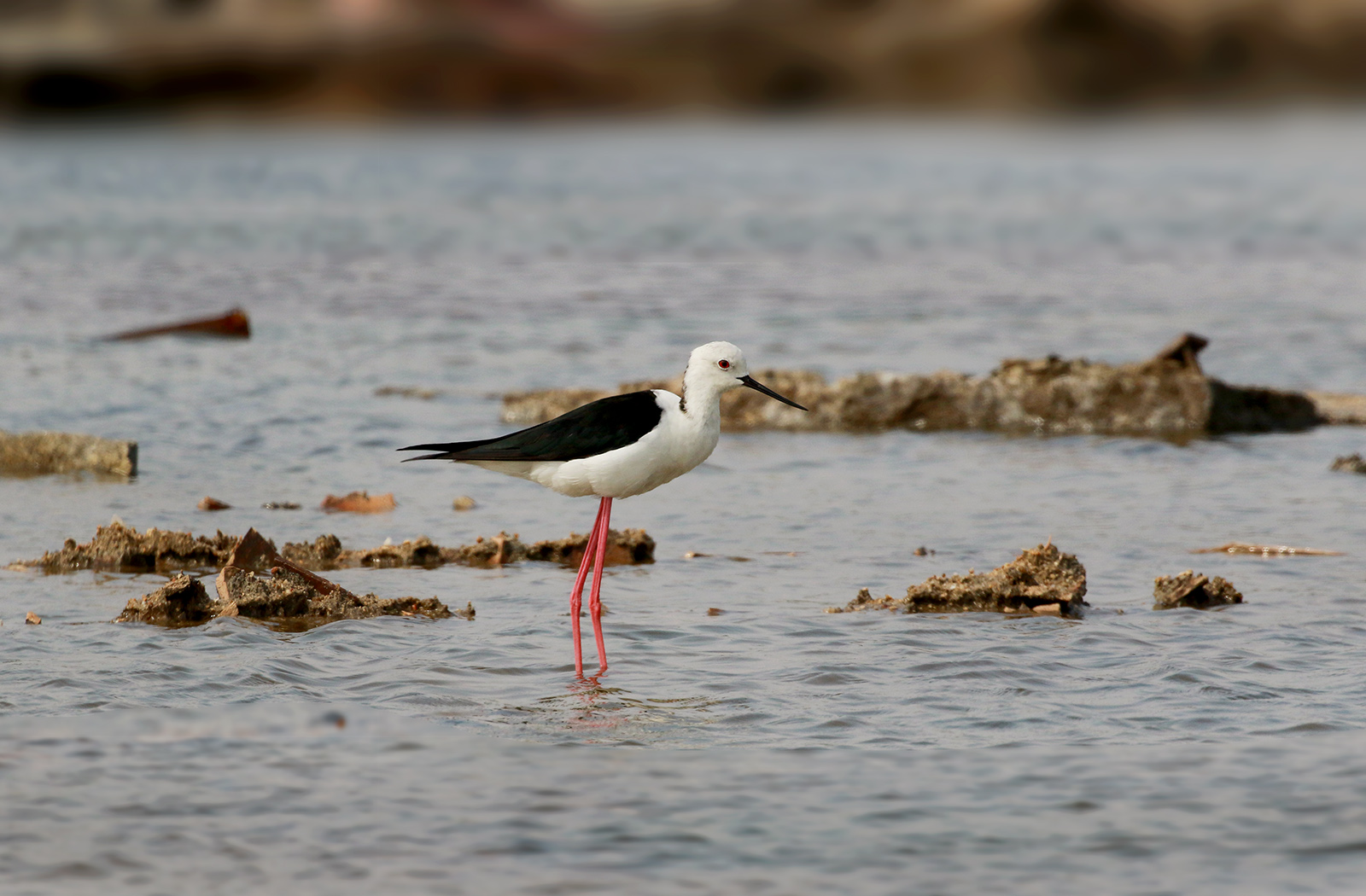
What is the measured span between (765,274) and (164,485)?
14317 millimetres

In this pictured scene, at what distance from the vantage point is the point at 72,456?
1005 cm

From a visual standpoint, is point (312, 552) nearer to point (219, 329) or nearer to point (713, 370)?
point (713, 370)

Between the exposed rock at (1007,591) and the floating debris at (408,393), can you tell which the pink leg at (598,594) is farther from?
the floating debris at (408,393)

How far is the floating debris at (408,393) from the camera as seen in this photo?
12930 mm

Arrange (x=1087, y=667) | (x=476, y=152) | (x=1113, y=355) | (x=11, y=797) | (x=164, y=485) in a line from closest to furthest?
1. (x=11, y=797)
2. (x=1087, y=667)
3. (x=164, y=485)
4. (x=1113, y=355)
5. (x=476, y=152)

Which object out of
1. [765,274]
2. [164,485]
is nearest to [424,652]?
[164,485]

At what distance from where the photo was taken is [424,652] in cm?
668

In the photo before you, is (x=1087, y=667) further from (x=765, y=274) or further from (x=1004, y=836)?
(x=765, y=274)

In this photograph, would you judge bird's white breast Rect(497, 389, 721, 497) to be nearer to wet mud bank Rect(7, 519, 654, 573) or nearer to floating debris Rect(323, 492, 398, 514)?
wet mud bank Rect(7, 519, 654, 573)

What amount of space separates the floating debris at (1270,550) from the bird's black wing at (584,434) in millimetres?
3173

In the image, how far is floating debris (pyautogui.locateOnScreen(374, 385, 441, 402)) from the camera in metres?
12.9

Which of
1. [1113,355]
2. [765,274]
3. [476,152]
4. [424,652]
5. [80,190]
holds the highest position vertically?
[476,152]

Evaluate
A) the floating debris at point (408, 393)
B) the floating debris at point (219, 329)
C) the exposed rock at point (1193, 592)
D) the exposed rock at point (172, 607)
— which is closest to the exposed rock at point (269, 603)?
the exposed rock at point (172, 607)

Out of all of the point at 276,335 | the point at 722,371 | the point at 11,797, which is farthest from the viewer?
the point at 276,335
